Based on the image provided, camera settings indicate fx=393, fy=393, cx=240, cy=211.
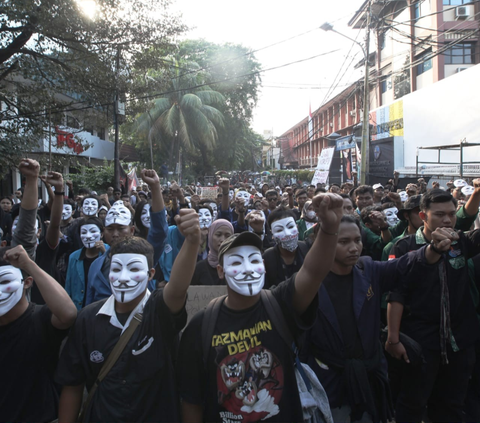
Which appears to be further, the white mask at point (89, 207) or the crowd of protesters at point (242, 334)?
the white mask at point (89, 207)

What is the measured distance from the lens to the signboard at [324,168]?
52.3ft

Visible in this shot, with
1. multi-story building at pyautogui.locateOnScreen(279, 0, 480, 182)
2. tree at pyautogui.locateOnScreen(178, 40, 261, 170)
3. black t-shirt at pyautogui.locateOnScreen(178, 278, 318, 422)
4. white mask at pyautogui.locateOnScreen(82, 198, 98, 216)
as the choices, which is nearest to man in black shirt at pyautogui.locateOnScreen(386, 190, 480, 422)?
black t-shirt at pyautogui.locateOnScreen(178, 278, 318, 422)

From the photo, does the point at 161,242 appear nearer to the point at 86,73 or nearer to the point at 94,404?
the point at 94,404

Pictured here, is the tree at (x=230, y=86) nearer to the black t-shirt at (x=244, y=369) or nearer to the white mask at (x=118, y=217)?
the white mask at (x=118, y=217)

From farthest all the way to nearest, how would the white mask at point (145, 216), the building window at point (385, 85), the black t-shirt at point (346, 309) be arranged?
the building window at point (385, 85) → the white mask at point (145, 216) → the black t-shirt at point (346, 309)

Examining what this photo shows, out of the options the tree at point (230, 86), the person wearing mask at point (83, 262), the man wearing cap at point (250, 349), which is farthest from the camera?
the tree at point (230, 86)

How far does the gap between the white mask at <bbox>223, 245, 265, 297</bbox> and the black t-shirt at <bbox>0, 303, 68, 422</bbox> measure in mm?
1035

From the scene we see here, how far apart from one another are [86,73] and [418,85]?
2086cm

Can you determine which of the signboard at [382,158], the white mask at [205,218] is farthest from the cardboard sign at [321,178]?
A: the white mask at [205,218]

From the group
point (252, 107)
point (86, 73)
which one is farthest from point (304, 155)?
point (86, 73)

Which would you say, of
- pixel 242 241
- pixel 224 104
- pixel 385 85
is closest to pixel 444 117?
pixel 385 85

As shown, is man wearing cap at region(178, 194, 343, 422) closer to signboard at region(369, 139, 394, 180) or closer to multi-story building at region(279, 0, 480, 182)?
multi-story building at region(279, 0, 480, 182)

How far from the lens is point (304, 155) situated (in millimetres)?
Result: 63906

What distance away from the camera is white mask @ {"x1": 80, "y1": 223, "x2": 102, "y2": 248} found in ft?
12.5
